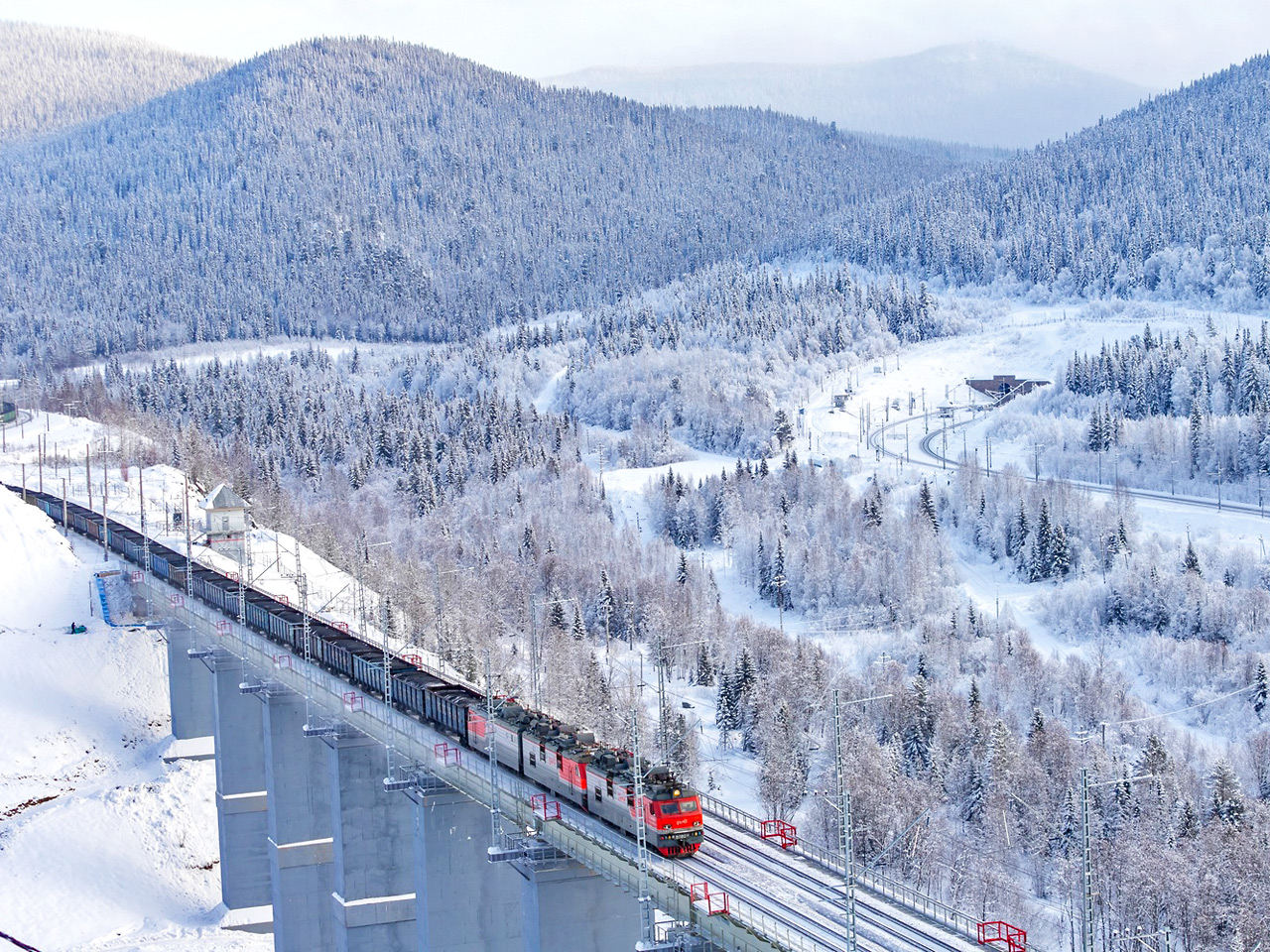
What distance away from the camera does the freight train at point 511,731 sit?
45.7 metres

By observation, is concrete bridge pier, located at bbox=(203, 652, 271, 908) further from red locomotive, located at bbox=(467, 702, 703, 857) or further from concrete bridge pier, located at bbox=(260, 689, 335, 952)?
red locomotive, located at bbox=(467, 702, 703, 857)

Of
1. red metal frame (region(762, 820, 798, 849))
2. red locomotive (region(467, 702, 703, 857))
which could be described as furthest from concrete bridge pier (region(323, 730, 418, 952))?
red metal frame (region(762, 820, 798, 849))

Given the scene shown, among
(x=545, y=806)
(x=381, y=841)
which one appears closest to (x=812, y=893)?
(x=545, y=806)

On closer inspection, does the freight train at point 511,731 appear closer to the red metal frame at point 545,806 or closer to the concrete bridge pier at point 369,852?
the red metal frame at point 545,806

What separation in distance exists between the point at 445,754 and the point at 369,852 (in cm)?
1066

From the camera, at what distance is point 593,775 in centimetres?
4906

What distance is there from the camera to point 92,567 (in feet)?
362

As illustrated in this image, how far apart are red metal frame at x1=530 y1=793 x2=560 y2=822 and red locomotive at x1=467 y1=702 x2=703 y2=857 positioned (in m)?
0.85

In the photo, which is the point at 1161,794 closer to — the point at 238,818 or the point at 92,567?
the point at 238,818

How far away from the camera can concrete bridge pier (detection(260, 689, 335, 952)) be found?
71.6 meters

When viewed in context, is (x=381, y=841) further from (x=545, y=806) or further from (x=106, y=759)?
(x=106, y=759)

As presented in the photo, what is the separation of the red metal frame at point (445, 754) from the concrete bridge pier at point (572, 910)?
7.65m

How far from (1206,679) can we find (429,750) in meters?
71.0

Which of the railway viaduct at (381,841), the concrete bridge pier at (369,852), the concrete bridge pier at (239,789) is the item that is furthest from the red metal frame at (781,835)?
the concrete bridge pier at (239,789)
